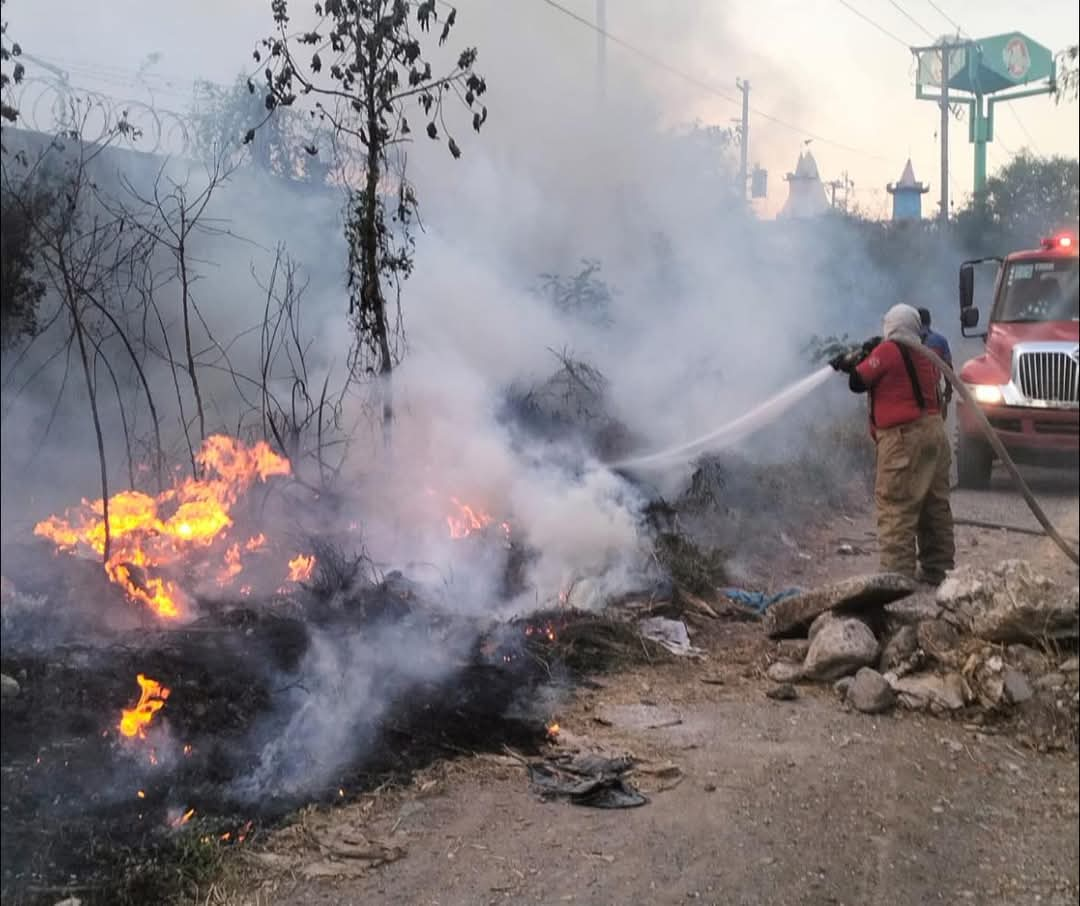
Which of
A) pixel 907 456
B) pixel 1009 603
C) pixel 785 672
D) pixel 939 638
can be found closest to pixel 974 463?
pixel 1009 603

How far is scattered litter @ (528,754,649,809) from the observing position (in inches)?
141

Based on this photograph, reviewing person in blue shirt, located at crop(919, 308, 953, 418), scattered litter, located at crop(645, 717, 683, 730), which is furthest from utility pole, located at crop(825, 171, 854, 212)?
scattered litter, located at crop(645, 717, 683, 730)

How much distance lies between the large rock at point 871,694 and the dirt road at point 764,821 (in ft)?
0.30

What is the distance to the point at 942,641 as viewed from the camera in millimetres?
4410

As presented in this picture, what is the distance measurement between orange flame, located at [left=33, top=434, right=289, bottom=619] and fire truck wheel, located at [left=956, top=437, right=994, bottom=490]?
128 inches

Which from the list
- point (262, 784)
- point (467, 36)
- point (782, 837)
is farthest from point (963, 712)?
point (467, 36)

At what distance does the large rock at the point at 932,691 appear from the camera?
412 centimetres

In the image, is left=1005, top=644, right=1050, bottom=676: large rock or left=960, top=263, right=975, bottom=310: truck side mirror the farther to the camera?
left=1005, top=644, right=1050, bottom=676: large rock

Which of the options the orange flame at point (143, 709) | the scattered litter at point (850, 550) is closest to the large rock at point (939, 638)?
the scattered litter at point (850, 550)

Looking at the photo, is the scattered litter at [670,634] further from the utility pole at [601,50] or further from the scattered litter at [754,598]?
the utility pole at [601,50]

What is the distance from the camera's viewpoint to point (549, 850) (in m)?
3.24

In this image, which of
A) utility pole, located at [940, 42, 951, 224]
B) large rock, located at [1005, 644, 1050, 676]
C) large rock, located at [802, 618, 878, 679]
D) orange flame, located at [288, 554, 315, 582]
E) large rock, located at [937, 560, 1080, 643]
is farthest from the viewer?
orange flame, located at [288, 554, 315, 582]

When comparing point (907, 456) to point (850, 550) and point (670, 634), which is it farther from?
point (850, 550)

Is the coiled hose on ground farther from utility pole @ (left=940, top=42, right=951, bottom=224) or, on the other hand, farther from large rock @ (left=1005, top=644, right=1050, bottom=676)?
large rock @ (left=1005, top=644, right=1050, bottom=676)
